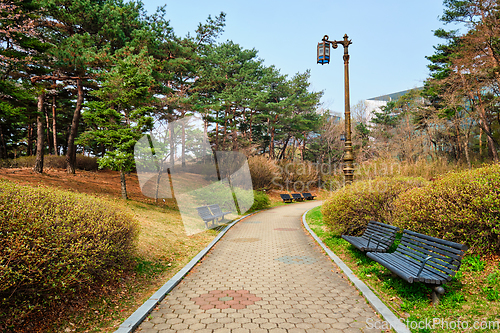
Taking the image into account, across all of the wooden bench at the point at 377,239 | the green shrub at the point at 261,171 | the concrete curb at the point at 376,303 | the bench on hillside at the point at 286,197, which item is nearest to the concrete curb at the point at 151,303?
the concrete curb at the point at 376,303

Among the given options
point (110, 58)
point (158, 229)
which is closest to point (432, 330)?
point (158, 229)

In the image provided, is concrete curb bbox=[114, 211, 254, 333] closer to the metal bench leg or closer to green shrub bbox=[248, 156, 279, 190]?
the metal bench leg

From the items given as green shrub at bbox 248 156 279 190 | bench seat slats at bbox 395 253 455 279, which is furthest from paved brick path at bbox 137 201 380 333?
green shrub at bbox 248 156 279 190

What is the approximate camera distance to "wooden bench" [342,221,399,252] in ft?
18.9

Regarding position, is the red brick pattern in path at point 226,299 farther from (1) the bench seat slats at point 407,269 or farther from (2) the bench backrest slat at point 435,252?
(2) the bench backrest slat at point 435,252

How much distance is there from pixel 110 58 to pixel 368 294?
1845 centimetres

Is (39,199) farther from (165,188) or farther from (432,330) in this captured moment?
(165,188)

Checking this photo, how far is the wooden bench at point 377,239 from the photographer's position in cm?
576

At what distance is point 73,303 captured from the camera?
3904mm

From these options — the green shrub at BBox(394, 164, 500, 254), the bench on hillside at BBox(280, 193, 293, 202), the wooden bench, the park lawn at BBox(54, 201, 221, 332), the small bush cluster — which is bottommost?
the bench on hillside at BBox(280, 193, 293, 202)

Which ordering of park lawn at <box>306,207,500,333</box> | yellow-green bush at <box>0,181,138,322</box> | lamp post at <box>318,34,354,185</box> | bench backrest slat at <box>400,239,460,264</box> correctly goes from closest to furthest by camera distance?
yellow-green bush at <box>0,181,138,322</box>, park lawn at <box>306,207,500,333</box>, bench backrest slat at <box>400,239,460,264</box>, lamp post at <box>318,34,354,185</box>

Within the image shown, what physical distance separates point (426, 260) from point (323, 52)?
349 inches

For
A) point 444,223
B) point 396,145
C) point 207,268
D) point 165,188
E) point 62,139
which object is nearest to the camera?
point 444,223

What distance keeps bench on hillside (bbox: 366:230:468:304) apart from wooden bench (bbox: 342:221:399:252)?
1.64 feet
